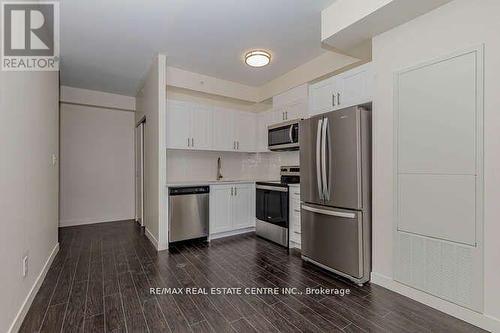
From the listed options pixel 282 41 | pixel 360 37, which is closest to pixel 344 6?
pixel 360 37

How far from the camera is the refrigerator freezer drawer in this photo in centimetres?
252

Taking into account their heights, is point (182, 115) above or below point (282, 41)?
below

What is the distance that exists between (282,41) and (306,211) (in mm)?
2225

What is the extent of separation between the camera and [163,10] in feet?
8.47

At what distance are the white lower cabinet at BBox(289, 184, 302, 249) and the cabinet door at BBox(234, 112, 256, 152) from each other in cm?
162

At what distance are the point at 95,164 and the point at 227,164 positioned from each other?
2817mm

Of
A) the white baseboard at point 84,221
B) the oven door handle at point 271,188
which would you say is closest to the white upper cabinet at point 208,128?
the oven door handle at point 271,188

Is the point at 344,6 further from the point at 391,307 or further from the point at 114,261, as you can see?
the point at 114,261

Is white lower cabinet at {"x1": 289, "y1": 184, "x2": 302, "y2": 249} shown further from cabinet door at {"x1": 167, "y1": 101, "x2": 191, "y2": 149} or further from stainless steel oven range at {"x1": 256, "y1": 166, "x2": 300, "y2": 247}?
cabinet door at {"x1": 167, "y1": 101, "x2": 191, "y2": 149}

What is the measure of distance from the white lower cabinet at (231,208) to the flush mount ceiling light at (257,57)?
1.97 m

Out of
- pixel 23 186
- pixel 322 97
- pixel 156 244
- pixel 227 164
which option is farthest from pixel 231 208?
pixel 23 186

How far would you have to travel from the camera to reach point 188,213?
383 centimetres

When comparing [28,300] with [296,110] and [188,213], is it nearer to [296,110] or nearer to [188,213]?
[188,213]

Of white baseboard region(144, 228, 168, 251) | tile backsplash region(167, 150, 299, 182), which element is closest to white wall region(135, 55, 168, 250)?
white baseboard region(144, 228, 168, 251)
